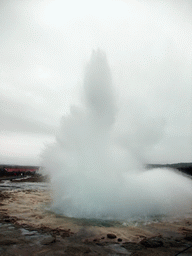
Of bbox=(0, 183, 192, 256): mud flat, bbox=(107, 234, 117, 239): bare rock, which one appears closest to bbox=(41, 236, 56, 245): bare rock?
bbox=(0, 183, 192, 256): mud flat

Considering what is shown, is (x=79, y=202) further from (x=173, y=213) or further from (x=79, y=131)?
(x=173, y=213)

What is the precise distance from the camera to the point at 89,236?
612 centimetres

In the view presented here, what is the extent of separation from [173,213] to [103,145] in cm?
654

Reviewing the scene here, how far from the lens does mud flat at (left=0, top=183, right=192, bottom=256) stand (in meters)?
4.98

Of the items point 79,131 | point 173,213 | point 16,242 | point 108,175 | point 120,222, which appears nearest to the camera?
point 16,242

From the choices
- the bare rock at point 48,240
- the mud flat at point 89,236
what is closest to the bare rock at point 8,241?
the mud flat at point 89,236

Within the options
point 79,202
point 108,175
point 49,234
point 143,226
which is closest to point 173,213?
point 143,226

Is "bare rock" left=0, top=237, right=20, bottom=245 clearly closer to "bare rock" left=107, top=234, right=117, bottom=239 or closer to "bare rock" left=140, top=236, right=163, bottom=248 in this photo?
"bare rock" left=107, top=234, right=117, bottom=239

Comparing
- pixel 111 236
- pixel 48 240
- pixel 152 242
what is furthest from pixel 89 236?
pixel 152 242

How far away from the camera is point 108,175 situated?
35.2ft

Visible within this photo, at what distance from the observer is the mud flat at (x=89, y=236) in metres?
4.98

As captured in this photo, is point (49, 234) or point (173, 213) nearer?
point (49, 234)

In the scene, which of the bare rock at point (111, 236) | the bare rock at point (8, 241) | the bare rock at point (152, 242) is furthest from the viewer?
the bare rock at point (111, 236)

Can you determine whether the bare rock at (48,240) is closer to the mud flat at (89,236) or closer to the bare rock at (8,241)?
the mud flat at (89,236)
